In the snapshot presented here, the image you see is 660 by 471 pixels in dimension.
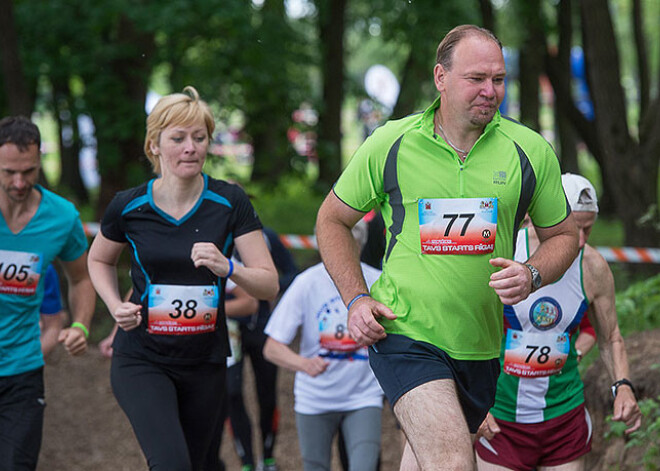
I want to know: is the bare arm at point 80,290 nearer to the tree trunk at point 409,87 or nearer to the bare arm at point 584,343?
the bare arm at point 584,343

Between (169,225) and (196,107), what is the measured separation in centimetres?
57

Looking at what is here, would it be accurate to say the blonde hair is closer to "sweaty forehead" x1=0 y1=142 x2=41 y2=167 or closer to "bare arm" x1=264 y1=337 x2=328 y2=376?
"sweaty forehead" x1=0 y1=142 x2=41 y2=167

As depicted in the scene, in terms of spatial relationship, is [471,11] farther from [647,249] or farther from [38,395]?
[38,395]

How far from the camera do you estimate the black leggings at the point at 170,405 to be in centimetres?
431

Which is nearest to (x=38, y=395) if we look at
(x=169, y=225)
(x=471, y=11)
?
(x=169, y=225)

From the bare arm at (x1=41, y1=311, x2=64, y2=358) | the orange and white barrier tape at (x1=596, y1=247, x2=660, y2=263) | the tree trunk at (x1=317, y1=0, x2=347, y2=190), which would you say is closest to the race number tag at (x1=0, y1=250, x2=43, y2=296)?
the bare arm at (x1=41, y1=311, x2=64, y2=358)

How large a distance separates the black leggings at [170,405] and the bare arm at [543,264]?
5.46 ft

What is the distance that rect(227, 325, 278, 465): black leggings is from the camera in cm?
731

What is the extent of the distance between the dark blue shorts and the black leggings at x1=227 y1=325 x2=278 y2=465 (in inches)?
140

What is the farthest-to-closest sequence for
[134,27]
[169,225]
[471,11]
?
[471,11]
[134,27]
[169,225]

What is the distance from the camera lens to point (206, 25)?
12453 millimetres

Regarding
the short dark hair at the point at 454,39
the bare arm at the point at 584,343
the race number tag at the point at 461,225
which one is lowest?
the bare arm at the point at 584,343

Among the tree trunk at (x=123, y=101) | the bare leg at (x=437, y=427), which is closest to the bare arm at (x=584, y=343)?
the bare leg at (x=437, y=427)

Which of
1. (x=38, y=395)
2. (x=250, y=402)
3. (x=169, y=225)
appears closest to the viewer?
(x=169, y=225)
